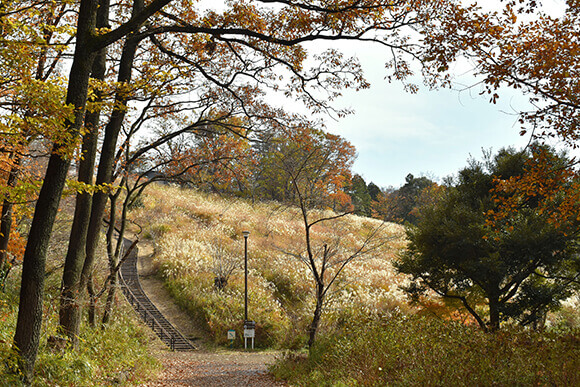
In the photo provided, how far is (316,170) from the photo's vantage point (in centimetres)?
1379

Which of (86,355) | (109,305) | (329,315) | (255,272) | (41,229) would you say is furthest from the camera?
(255,272)

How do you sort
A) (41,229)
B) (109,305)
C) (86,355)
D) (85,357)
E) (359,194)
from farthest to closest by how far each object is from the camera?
(359,194), (109,305), (86,355), (85,357), (41,229)

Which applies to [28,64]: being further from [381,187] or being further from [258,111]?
[381,187]

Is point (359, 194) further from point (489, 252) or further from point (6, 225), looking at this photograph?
point (6, 225)

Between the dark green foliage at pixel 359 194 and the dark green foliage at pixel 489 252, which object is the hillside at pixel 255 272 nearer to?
the dark green foliage at pixel 489 252

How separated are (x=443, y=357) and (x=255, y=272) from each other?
1663cm

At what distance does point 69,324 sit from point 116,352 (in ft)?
5.20

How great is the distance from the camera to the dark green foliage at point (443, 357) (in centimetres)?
486

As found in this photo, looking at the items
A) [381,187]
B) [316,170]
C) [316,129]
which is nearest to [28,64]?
[316,129]

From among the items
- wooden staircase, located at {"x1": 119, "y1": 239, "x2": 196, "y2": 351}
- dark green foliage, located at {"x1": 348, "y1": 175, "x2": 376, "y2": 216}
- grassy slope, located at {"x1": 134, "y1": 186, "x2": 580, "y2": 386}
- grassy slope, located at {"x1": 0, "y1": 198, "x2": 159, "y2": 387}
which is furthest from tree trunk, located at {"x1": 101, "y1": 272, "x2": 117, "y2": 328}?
dark green foliage, located at {"x1": 348, "y1": 175, "x2": 376, "y2": 216}

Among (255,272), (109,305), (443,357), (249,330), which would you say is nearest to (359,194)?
(255,272)

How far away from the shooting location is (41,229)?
5590mm

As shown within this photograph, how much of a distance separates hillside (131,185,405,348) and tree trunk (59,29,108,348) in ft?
19.6

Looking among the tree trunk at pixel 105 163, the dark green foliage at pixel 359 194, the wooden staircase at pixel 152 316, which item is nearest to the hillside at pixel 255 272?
the wooden staircase at pixel 152 316
